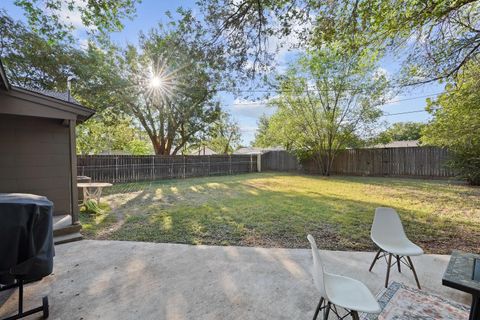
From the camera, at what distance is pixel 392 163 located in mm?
11117

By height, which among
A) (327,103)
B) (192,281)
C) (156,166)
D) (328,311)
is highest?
(327,103)

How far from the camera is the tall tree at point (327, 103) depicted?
1008cm

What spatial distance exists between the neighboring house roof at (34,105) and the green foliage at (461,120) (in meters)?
6.23

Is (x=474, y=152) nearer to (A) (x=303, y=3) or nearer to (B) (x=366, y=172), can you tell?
(B) (x=366, y=172)

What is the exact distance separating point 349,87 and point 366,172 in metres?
4.63

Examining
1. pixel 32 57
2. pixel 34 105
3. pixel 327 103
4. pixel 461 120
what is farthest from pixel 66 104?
pixel 327 103

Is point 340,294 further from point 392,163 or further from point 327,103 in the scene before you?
point 392,163

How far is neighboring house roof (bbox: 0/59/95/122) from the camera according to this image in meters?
3.05

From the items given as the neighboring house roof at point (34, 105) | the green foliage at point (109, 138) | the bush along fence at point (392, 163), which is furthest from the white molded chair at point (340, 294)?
the green foliage at point (109, 138)

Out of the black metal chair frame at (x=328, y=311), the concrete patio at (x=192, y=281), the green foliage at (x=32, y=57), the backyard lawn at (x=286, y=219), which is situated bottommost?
the concrete patio at (x=192, y=281)

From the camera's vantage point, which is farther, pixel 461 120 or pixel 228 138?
pixel 228 138

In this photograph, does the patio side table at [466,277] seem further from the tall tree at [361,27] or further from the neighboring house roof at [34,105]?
the neighboring house roof at [34,105]

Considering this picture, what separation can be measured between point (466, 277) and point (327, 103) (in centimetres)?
1054

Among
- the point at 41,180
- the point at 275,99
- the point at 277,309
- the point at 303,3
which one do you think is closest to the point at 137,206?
the point at 41,180
